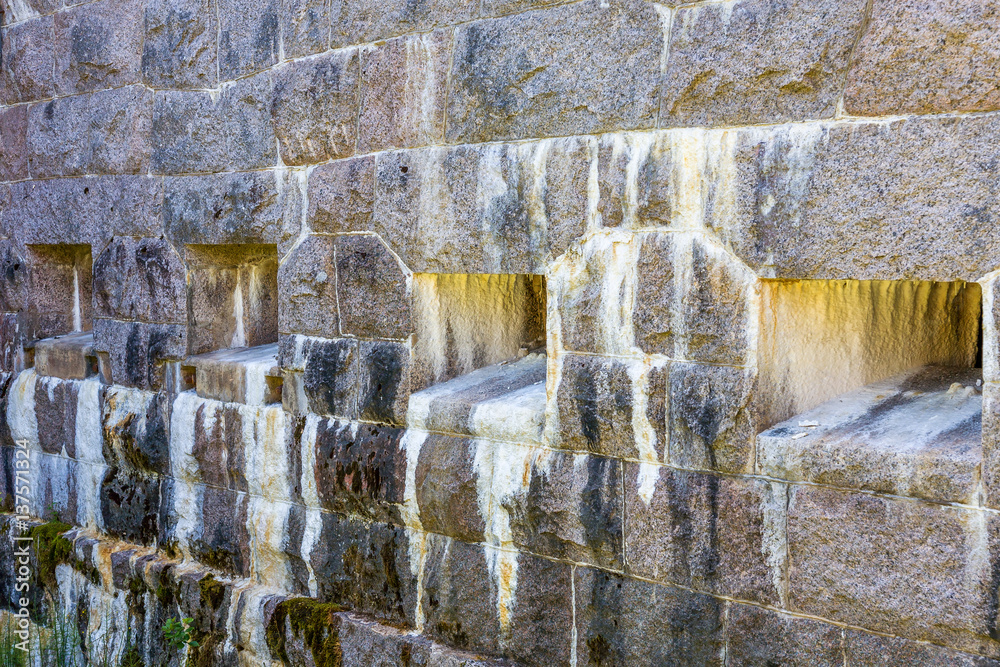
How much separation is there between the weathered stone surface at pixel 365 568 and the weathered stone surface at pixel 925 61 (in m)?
2.21

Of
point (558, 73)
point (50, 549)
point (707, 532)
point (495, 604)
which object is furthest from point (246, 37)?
point (50, 549)

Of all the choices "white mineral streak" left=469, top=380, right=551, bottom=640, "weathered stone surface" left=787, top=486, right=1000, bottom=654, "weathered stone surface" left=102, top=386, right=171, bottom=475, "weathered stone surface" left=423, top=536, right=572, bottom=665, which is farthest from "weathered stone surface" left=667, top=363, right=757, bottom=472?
"weathered stone surface" left=102, top=386, right=171, bottom=475

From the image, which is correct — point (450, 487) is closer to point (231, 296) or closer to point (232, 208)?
point (232, 208)

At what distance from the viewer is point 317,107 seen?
3908 mm

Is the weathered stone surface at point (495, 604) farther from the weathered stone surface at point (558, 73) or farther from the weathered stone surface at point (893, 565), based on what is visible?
the weathered stone surface at point (558, 73)

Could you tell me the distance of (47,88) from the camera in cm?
539

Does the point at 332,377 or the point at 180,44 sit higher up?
the point at 180,44

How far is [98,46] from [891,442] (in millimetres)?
4234

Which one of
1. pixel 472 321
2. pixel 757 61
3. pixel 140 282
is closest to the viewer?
pixel 757 61

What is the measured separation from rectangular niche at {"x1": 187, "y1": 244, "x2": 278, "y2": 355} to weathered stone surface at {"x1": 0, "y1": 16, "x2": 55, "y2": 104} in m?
1.54

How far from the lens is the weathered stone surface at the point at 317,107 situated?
12.5 feet

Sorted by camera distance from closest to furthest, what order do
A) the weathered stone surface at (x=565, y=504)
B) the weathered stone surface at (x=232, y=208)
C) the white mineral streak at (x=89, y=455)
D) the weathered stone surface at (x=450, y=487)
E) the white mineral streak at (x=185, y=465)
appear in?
1. the weathered stone surface at (x=565, y=504)
2. the weathered stone surface at (x=450, y=487)
3. the weathered stone surface at (x=232, y=208)
4. the white mineral streak at (x=185, y=465)
5. the white mineral streak at (x=89, y=455)

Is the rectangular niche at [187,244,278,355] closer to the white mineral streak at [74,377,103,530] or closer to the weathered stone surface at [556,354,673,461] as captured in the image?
the white mineral streak at [74,377,103,530]

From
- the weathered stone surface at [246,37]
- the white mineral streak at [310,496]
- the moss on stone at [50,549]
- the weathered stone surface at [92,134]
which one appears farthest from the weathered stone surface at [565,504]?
the moss on stone at [50,549]
